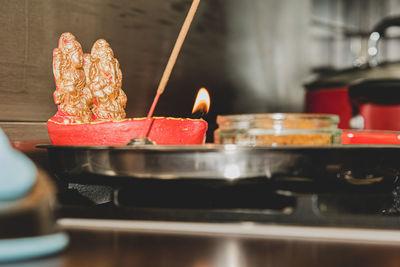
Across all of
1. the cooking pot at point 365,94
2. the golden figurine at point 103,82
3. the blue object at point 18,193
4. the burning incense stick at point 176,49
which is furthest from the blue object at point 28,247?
the cooking pot at point 365,94

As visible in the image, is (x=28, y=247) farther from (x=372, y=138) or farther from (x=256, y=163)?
(x=372, y=138)

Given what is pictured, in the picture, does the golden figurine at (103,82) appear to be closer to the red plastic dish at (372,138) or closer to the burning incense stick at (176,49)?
the burning incense stick at (176,49)

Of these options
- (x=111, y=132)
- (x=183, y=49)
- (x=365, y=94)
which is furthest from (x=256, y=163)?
(x=365, y=94)

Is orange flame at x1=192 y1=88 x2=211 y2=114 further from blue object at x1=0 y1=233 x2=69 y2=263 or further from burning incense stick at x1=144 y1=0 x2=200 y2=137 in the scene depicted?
blue object at x1=0 y1=233 x2=69 y2=263

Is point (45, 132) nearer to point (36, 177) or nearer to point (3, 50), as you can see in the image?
point (3, 50)

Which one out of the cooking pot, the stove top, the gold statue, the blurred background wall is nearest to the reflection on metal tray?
the stove top

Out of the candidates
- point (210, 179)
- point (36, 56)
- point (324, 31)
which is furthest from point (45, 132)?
point (324, 31)

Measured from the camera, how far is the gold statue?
50cm

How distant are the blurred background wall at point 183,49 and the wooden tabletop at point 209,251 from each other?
1.10 ft

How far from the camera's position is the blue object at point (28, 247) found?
0.23 meters

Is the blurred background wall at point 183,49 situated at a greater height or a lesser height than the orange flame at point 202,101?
greater

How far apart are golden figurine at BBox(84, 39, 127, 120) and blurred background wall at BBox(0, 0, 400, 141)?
0.32ft

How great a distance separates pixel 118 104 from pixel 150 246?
30cm

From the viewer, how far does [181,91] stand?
3.08 ft
